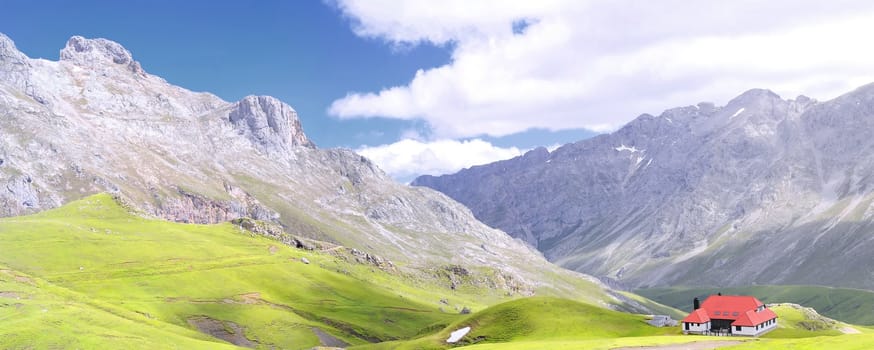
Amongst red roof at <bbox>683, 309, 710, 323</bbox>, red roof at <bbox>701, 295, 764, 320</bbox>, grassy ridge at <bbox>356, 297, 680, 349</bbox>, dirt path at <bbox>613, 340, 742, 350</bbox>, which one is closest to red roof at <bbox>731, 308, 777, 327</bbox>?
red roof at <bbox>701, 295, 764, 320</bbox>

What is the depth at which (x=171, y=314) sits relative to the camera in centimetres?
16375

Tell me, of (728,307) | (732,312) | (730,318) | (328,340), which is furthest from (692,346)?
(328,340)

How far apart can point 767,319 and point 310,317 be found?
390ft

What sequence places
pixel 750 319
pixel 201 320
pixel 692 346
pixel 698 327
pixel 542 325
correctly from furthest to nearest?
pixel 201 320 → pixel 542 325 → pixel 750 319 → pixel 698 327 → pixel 692 346

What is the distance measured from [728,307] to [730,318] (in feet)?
8.13

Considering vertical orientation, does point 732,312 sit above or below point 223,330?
above

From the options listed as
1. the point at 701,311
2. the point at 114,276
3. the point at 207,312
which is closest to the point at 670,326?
the point at 701,311

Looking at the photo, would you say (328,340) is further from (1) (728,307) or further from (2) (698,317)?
(1) (728,307)

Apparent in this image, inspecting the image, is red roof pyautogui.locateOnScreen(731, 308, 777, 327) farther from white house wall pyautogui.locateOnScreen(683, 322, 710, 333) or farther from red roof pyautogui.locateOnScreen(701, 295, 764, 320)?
white house wall pyautogui.locateOnScreen(683, 322, 710, 333)

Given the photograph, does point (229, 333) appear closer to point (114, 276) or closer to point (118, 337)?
point (114, 276)

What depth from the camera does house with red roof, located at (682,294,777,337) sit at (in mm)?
120625

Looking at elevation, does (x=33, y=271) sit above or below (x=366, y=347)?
above

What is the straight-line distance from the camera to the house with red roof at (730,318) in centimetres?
12062

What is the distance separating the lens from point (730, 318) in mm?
124938
